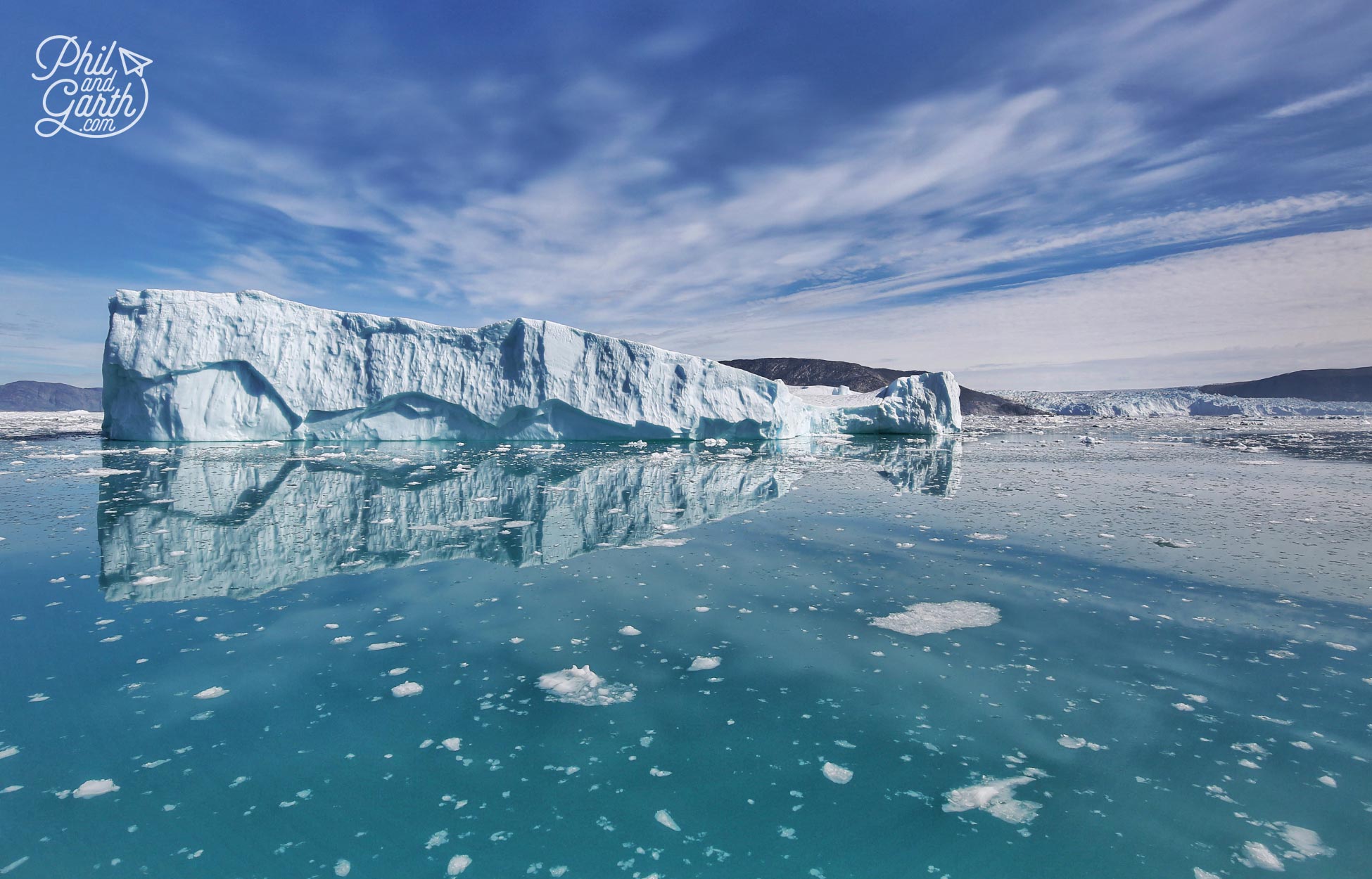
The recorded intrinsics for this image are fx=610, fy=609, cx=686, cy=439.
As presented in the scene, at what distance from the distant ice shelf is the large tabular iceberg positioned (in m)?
45.9

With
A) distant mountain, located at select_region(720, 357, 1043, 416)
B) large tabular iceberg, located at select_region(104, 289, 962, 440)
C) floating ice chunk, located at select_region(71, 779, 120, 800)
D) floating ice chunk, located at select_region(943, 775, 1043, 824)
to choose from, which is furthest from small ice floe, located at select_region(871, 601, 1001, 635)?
distant mountain, located at select_region(720, 357, 1043, 416)

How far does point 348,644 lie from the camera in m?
3.11

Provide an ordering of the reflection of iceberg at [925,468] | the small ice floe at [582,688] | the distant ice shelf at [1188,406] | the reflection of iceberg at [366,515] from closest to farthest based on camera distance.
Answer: the small ice floe at [582,688]
the reflection of iceberg at [366,515]
the reflection of iceberg at [925,468]
the distant ice shelf at [1188,406]

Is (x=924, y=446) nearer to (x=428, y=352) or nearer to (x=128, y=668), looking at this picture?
(x=428, y=352)

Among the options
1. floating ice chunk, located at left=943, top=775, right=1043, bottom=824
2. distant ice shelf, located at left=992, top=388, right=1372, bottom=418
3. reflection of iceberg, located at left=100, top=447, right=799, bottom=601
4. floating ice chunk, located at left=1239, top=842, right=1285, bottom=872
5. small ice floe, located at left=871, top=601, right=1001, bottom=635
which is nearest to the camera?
floating ice chunk, located at left=1239, top=842, right=1285, bottom=872

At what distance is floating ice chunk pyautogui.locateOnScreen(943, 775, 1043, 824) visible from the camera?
1.88 meters

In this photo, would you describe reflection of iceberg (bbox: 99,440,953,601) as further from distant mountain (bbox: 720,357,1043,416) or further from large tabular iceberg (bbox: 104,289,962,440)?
distant mountain (bbox: 720,357,1043,416)

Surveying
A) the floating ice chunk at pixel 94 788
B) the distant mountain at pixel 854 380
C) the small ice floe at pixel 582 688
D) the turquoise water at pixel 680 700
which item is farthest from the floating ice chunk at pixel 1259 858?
the distant mountain at pixel 854 380

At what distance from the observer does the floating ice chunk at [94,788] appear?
194cm

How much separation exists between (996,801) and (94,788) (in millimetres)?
2901

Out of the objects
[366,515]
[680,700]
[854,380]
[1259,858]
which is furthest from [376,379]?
[854,380]

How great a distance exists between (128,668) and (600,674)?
2.16 metres

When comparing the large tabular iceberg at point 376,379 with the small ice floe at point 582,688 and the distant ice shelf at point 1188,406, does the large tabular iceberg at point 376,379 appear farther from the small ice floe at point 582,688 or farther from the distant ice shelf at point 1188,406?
the distant ice shelf at point 1188,406

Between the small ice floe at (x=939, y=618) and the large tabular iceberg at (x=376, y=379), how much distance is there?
44.4 ft
